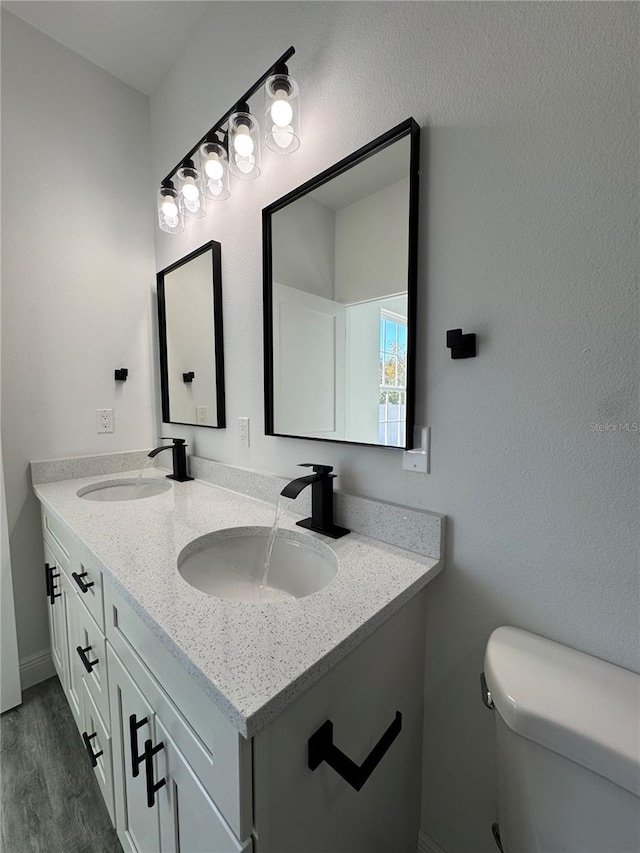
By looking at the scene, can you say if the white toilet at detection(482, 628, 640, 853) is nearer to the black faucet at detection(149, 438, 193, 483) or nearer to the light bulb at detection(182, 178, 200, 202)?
the black faucet at detection(149, 438, 193, 483)

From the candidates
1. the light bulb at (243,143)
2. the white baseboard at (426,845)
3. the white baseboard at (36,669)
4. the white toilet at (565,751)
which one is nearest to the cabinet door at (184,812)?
the white toilet at (565,751)

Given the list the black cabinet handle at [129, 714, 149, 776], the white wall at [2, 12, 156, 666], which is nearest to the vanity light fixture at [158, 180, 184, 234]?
the white wall at [2, 12, 156, 666]

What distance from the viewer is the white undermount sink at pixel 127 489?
1.69 meters

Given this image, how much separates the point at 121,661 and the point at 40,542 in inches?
45.4

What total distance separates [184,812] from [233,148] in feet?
5.84

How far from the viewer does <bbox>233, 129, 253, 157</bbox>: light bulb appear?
1213mm

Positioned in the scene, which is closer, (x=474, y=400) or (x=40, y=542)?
(x=474, y=400)

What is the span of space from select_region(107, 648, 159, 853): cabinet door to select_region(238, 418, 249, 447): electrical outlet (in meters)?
0.78

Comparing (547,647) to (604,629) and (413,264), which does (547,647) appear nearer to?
(604,629)

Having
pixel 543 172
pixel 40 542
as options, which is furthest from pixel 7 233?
pixel 543 172

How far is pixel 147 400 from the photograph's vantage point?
1997 mm

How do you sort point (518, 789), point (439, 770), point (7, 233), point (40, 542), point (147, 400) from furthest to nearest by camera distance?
1. point (147, 400)
2. point (40, 542)
3. point (7, 233)
4. point (439, 770)
5. point (518, 789)

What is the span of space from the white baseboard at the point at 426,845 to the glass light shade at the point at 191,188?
2.28 metres

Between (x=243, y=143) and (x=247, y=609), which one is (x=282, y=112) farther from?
(x=247, y=609)
